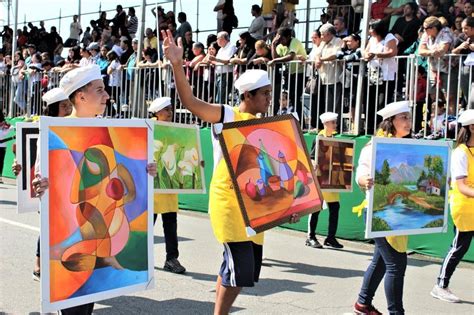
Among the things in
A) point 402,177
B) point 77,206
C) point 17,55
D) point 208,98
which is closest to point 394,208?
point 402,177

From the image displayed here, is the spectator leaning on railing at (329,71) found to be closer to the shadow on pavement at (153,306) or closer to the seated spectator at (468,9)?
the seated spectator at (468,9)

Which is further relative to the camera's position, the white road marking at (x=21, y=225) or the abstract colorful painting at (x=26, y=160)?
the white road marking at (x=21, y=225)

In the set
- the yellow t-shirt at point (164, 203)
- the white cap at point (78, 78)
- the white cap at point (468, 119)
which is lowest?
the yellow t-shirt at point (164, 203)

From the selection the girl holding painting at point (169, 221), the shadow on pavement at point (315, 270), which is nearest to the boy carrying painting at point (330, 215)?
the shadow on pavement at point (315, 270)

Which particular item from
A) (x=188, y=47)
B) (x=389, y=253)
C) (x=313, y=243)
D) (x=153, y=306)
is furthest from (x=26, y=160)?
(x=188, y=47)

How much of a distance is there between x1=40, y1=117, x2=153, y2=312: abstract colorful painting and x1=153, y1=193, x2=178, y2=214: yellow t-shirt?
343 centimetres

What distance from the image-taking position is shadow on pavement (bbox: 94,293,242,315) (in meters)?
6.20

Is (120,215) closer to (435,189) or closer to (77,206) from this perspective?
(77,206)

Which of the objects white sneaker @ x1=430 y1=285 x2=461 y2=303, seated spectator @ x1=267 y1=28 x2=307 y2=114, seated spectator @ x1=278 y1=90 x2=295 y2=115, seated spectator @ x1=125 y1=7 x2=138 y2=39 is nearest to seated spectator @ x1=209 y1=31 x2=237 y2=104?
seated spectator @ x1=267 y1=28 x2=307 y2=114

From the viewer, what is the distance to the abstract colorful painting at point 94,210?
13.0ft

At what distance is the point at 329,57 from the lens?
10930mm

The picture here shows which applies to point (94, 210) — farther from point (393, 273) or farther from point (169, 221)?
point (169, 221)

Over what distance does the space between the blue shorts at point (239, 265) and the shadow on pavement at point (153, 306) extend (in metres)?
1.46

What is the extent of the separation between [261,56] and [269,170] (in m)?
7.29
